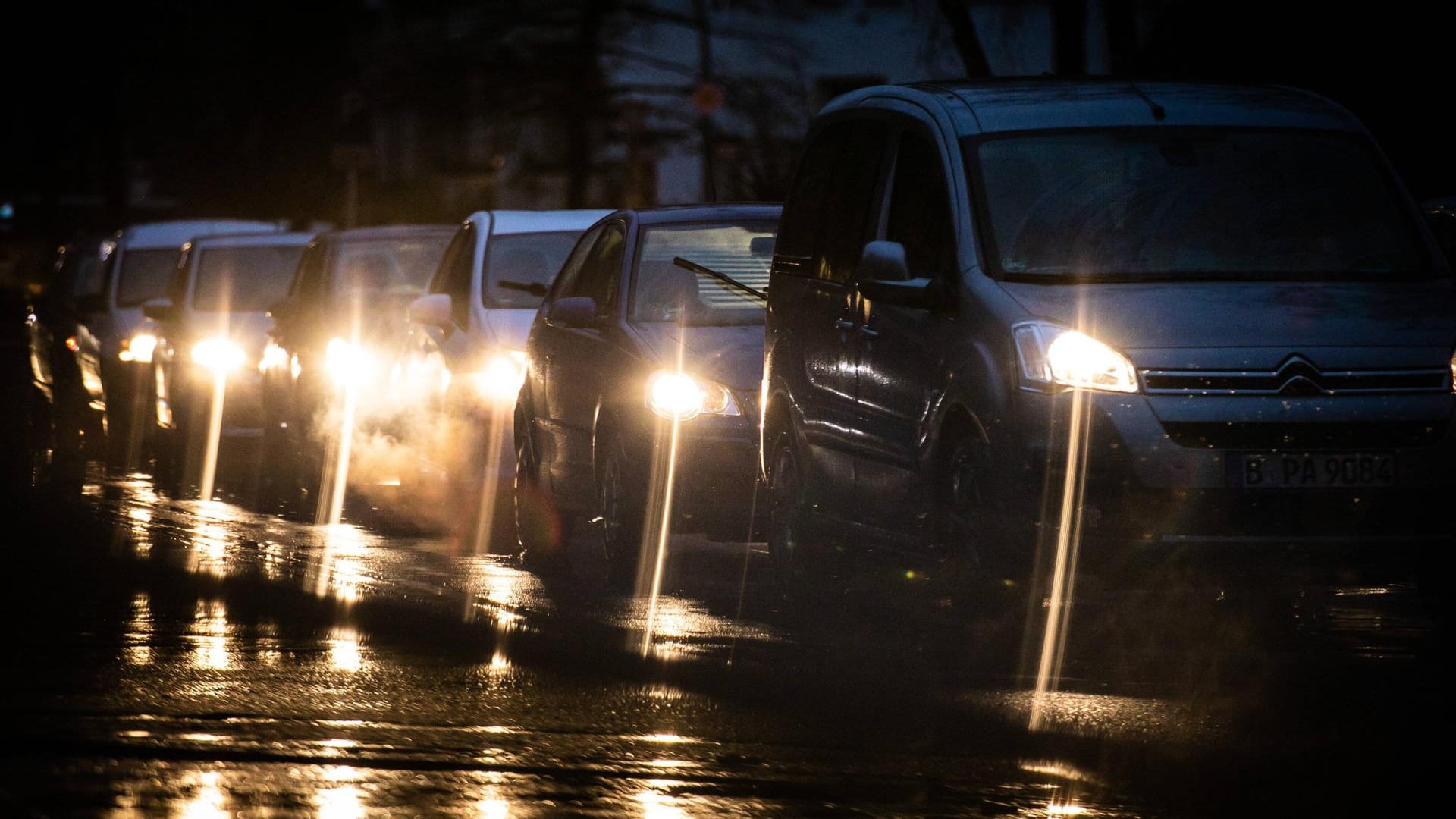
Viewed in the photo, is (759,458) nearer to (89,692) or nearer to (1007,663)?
(1007,663)

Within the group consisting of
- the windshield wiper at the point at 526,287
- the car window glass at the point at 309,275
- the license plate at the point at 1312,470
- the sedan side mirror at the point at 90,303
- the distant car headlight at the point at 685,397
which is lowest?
the license plate at the point at 1312,470

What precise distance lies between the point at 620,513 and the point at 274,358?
8549 mm

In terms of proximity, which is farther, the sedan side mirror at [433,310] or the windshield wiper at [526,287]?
the windshield wiper at [526,287]

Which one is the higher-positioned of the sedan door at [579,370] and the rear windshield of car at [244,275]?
the rear windshield of car at [244,275]

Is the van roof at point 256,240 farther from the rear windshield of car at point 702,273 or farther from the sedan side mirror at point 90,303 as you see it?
the rear windshield of car at point 702,273

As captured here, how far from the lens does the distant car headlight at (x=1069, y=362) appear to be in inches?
332

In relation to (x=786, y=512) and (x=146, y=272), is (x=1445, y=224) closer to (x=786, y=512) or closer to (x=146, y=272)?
(x=786, y=512)

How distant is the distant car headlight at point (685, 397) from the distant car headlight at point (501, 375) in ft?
10.7

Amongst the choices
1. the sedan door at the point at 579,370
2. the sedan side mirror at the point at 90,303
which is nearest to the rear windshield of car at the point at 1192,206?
the sedan door at the point at 579,370

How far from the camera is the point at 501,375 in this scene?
14.7 m

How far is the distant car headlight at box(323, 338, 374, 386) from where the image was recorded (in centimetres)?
1736

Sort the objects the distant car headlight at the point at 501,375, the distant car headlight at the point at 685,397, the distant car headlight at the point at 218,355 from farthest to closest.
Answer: the distant car headlight at the point at 218,355, the distant car headlight at the point at 501,375, the distant car headlight at the point at 685,397

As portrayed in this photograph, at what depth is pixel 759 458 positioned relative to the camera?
1136 cm

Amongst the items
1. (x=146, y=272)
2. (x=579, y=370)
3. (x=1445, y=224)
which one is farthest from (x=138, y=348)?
(x=1445, y=224)
